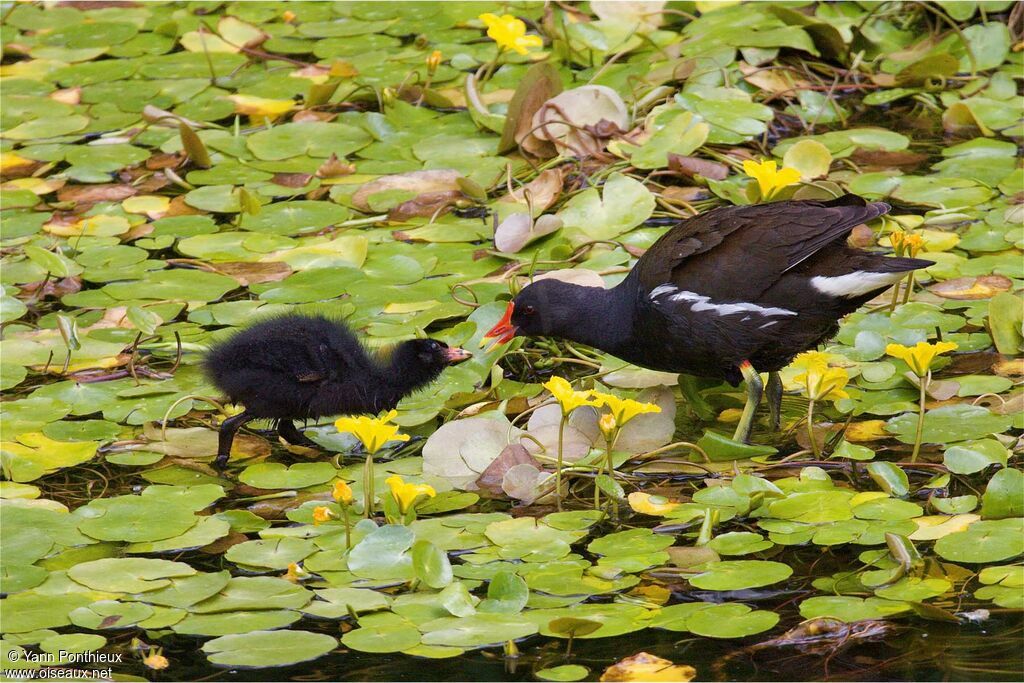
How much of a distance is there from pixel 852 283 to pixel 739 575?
1118mm

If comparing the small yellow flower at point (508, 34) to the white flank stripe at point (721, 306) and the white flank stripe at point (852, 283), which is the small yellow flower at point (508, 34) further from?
the white flank stripe at point (852, 283)

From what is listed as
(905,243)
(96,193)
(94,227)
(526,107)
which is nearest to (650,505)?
(905,243)

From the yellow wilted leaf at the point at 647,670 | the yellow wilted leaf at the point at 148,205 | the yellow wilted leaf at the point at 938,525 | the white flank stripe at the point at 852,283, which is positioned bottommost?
the yellow wilted leaf at the point at 148,205

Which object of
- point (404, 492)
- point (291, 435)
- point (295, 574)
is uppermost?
point (404, 492)

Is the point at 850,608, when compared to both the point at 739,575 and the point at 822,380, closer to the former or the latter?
the point at 739,575

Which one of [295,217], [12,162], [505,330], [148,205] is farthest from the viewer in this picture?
[12,162]

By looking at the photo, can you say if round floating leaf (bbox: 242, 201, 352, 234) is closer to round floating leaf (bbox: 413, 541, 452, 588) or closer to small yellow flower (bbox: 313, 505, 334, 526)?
small yellow flower (bbox: 313, 505, 334, 526)

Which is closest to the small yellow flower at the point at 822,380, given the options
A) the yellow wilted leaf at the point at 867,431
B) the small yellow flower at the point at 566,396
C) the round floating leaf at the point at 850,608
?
the yellow wilted leaf at the point at 867,431

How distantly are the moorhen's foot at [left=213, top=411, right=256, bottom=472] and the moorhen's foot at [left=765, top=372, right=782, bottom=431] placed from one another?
1.61 metres

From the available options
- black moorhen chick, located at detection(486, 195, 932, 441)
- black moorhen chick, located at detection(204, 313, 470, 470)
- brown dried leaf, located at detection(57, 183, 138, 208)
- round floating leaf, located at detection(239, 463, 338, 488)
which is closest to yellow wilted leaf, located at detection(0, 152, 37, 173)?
brown dried leaf, located at detection(57, 183, 138, 208)

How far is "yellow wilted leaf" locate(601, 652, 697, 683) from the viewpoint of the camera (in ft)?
9.32

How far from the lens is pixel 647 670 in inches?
113

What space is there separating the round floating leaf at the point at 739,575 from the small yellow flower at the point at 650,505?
30 cm

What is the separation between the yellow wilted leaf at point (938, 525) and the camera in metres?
3.30
